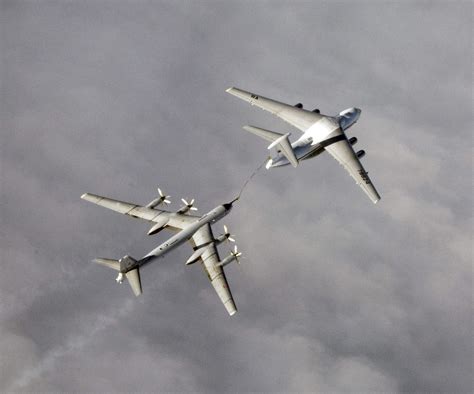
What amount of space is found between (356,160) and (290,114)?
64.4 feet

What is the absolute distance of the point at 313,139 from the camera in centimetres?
10906

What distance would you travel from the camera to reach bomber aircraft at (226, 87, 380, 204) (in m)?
102

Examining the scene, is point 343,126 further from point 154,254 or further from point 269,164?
point 154,254

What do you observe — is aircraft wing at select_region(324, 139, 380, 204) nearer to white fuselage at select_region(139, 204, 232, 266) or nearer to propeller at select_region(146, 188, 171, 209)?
white fuselage at select_region(139, 204, 232, 266)

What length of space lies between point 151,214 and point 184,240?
388 inches

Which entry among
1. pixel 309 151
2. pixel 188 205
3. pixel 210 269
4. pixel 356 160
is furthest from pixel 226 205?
pixel 356 160

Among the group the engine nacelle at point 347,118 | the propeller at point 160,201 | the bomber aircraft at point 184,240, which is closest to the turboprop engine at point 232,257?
the bomber aircraft at point 184,240

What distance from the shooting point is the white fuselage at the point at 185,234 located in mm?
94938

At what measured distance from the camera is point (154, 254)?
94875 millimetres

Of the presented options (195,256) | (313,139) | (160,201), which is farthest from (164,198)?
(313,139)

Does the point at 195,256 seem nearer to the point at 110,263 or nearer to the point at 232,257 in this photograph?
the point at 232,257

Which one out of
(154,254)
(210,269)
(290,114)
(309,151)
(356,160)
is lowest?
(210,269)

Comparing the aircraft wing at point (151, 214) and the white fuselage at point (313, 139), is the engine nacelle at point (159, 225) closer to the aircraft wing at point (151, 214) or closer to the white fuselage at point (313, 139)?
the aircraft wing at point (151, 214)

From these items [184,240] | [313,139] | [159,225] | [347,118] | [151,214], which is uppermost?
[347,118]
